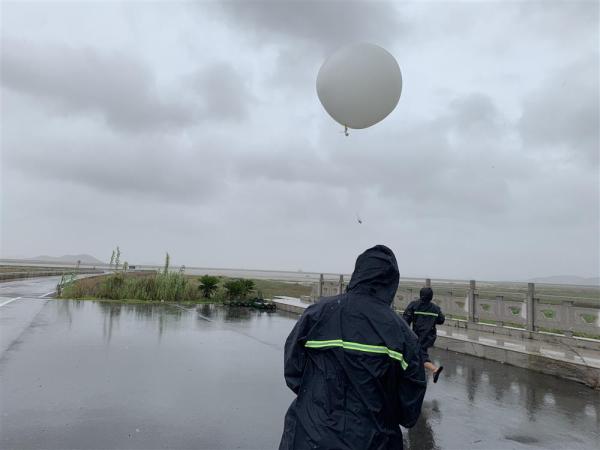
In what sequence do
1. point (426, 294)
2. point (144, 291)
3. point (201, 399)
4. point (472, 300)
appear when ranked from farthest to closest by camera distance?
point (144, 291), point (472, 300), point (426, 294), point (201, 399)

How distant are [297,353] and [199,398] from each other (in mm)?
4320

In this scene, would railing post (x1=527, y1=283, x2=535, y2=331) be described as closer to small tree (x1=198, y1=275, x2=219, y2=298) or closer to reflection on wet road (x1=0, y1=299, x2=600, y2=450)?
reflection on wet road (x1=0, y1=299, x2=600, y2=450)

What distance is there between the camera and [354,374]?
94.3 inches

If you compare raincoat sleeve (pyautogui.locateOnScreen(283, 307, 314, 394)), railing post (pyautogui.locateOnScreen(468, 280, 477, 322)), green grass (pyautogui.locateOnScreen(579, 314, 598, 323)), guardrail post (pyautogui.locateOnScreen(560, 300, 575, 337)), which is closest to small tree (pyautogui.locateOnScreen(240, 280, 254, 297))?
railing post (pyautogui.locateOnScreen(468, 280, 477, 322))

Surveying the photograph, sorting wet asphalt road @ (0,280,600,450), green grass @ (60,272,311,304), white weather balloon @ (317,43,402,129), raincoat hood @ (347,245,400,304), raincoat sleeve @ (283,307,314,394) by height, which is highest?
white weather balloon @ (317,43,402,129)

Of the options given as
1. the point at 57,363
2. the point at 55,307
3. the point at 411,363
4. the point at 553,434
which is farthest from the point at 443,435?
the point at 55,307

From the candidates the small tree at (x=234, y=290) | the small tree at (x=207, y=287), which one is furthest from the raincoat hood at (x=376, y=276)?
the small tree at (x=207, y=287)

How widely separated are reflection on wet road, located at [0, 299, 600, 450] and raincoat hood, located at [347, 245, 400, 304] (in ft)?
9.97

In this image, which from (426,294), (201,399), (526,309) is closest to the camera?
(201,399)

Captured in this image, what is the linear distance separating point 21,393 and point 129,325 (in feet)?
23.2

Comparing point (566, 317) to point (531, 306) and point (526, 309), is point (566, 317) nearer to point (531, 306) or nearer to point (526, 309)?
point (531, 306)

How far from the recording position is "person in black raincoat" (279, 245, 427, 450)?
7.74ft

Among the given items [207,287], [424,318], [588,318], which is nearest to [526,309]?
[588,318]

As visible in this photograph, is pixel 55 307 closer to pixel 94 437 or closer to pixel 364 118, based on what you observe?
pixel 94 437
